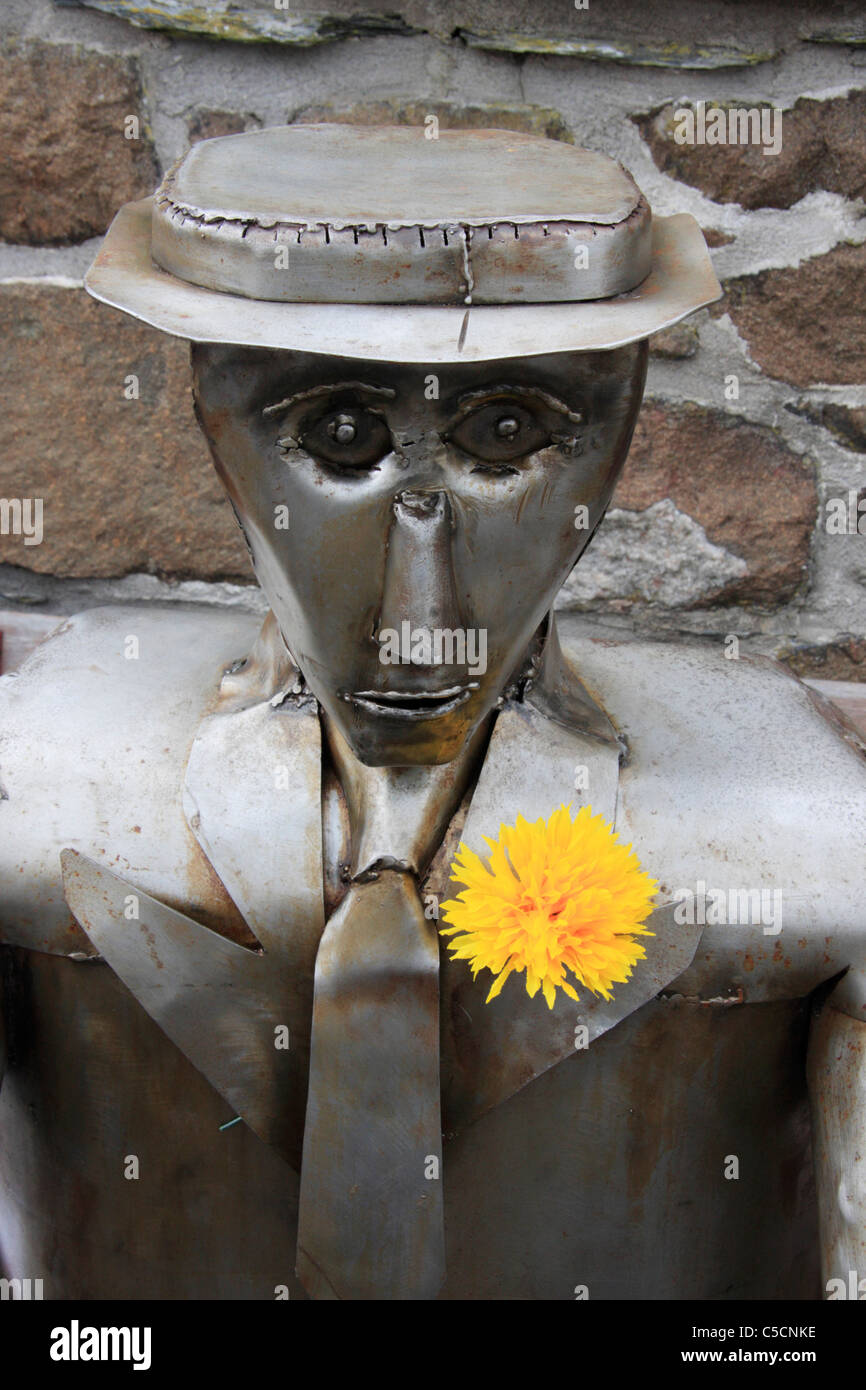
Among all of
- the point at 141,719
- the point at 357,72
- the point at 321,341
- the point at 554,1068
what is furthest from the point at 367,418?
the point at 357,72

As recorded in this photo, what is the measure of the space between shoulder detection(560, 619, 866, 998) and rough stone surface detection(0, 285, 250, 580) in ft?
1.55

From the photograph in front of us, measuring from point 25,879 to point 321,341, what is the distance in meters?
0.42

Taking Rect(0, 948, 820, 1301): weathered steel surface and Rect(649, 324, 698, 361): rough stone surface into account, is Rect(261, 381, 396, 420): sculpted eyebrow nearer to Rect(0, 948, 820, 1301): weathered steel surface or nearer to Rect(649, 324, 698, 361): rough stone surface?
Rect(0, 948, 820, 1301): weathered steel surface

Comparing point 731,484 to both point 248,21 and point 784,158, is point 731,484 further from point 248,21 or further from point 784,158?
point 248,21

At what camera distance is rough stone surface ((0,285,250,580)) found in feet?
4.10

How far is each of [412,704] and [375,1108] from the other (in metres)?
0.25

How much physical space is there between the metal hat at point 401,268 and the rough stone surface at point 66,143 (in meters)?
0.46

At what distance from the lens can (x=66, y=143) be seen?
3.89ft

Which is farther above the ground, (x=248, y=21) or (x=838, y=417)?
(x=248, y=21)

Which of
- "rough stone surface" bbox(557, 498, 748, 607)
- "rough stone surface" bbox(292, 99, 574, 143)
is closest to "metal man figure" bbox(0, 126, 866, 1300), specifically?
"rough stone surface" bbox(557, 498, 748, 607)

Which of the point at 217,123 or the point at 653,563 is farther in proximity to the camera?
the point at 653,563

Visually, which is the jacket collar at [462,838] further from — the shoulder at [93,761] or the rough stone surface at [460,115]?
the rough stone surface at [460,115]

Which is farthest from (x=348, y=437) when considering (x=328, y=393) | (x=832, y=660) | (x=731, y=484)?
(x=832, y=660)

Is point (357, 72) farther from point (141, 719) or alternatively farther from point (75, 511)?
point (141, 719)
